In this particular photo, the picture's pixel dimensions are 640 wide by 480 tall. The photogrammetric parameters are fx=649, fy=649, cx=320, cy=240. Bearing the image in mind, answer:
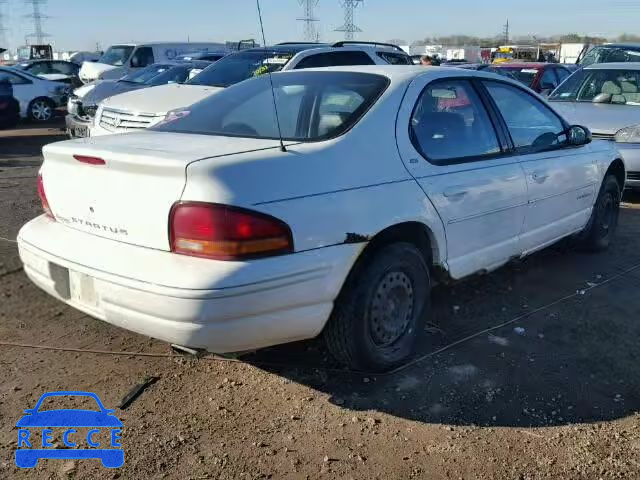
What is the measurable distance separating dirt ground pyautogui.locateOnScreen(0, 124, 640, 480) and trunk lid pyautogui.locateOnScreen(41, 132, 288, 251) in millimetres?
851

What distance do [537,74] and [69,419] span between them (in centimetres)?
1300

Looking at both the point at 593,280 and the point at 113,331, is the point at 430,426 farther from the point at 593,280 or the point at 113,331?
the point at 593,280

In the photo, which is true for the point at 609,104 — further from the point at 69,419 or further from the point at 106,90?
the point at 106,90

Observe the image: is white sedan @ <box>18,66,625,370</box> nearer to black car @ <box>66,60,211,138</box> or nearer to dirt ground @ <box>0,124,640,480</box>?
dirt ground @ <box>0,124,640,480</box>

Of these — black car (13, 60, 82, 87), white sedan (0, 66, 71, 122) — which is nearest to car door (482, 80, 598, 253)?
white sedan (0, 66, 71, 122)

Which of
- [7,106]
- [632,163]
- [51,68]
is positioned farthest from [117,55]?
[632,163]

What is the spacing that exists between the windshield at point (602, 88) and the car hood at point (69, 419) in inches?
301

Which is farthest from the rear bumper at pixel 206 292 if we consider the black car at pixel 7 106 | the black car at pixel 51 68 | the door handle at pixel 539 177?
the black car at pixel 51 68

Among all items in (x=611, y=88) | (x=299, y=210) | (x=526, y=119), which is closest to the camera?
(x=299, y=210)

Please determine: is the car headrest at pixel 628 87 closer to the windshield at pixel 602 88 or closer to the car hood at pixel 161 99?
the windshield at pixel 602 88

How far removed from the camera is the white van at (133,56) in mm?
17228

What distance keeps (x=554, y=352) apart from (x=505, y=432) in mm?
963

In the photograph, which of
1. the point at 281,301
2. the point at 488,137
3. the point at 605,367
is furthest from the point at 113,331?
the point at 605,367

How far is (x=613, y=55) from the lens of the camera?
45.0ft
